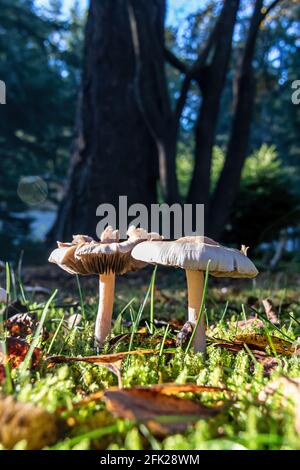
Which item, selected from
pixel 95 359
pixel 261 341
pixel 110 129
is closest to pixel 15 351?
pixel 95 359

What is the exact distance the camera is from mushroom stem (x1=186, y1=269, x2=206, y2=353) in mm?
1354

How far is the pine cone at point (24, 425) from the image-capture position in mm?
733

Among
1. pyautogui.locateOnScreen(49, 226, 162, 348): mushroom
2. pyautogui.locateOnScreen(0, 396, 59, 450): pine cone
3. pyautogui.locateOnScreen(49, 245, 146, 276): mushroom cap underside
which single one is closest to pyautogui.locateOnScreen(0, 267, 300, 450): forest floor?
pyautogui.locateOnScreen(0, 396, 59, 450): pine cone

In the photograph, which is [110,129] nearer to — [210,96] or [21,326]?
[210,96]

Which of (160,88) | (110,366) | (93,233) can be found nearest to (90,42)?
(160,88)

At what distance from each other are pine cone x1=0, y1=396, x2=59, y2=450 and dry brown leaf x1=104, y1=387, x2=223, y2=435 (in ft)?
0.39

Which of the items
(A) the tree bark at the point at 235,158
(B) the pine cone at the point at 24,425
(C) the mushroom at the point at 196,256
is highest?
(A) the tree bark at the point at 235,158

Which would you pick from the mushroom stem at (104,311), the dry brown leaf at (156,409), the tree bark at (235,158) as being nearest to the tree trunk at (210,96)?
the tree bark at (235,158)

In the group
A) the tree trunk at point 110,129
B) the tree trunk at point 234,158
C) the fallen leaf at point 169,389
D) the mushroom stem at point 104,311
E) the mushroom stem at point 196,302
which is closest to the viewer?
the fallen leaf at point 169,389

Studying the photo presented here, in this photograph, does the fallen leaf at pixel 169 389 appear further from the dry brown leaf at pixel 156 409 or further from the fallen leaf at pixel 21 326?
the fallen leaf at pixel 21 326

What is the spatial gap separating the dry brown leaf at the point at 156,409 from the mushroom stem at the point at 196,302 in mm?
509

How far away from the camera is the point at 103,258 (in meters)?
1.53

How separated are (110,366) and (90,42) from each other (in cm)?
522
